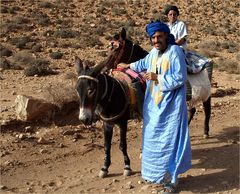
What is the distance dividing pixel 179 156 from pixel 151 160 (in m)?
0.41

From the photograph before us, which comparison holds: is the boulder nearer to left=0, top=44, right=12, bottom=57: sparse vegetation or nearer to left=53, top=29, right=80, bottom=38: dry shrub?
left=0, top=44, right=12, bottom=57: sparse vegetation

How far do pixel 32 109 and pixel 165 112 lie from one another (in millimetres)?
3993

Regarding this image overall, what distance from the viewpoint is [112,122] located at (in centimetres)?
592

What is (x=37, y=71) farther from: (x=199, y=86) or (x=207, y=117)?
(x=199, y=86)

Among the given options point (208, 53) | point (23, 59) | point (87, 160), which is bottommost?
point (87, 160)

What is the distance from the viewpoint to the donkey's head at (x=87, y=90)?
5.12 metres

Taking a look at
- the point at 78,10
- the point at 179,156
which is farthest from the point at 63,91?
the point at 78,10

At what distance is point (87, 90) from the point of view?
514 centimetres

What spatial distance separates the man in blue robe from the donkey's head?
678 mm

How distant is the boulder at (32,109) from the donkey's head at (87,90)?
11.1 ft

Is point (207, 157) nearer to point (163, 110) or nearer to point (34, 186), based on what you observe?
point (163, 110)

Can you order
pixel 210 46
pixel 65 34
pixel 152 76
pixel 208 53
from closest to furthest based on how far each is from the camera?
pixel 152 76 → pixel 208 53 → pixel 65 34 → pixel 210 46

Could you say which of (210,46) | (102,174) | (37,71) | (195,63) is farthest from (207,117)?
(210,46)

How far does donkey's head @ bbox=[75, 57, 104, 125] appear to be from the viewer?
5.12 m
